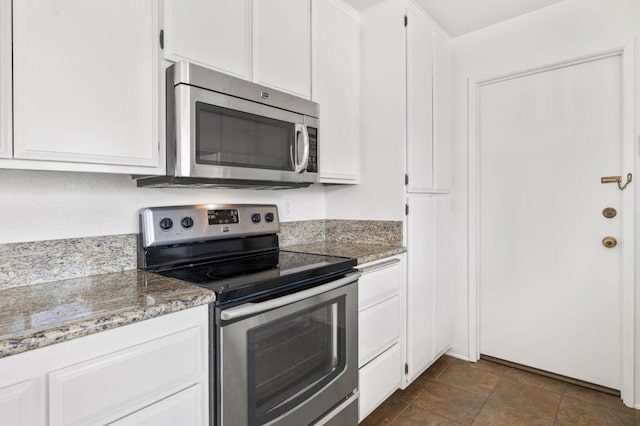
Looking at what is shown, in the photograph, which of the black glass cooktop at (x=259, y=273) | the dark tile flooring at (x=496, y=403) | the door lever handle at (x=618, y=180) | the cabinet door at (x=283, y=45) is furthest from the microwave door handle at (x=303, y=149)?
the door lever handle at (x=618, y=180)

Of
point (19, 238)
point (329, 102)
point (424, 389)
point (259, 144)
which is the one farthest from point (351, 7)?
point (424, 389)

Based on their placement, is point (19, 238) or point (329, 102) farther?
point (329, 102)

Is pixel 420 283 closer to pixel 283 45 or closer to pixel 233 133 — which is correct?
pixel 233 133

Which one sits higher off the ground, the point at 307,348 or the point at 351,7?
the point at 351,7

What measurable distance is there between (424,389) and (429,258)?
0.83m

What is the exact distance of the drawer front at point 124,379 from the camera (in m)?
0.81

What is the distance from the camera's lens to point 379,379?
74.8 inches

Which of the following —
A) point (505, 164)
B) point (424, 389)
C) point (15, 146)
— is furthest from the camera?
point (505, 164)

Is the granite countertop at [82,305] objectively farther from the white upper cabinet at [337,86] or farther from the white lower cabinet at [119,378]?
the white upper cabinet at [337,86]

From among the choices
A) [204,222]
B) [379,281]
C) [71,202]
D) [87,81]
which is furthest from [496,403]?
[87,81]

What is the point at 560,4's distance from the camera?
218 cm

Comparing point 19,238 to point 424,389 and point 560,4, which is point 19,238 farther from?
point 560,4

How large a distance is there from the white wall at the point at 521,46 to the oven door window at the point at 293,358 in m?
1.42

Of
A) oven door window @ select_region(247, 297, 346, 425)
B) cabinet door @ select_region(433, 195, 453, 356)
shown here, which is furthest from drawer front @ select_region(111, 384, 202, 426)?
cabinet door @ select_region(433, 195, 453, 356)
